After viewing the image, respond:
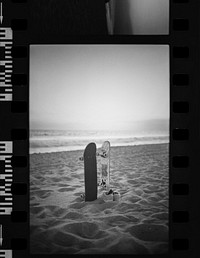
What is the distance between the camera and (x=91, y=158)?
2.12ft

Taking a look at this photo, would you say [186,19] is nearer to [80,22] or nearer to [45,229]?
[80,22]

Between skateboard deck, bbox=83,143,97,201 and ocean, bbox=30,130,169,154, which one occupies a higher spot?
ocean, bbox=30,130,169,154

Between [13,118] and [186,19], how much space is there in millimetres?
377

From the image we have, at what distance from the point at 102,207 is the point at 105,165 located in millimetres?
81

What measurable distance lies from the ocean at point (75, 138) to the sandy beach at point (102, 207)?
0.01 metres

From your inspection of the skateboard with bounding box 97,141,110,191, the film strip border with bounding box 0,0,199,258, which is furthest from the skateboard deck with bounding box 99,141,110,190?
the film strip border with bounding box 0,0,199,258

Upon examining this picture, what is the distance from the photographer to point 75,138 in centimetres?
64

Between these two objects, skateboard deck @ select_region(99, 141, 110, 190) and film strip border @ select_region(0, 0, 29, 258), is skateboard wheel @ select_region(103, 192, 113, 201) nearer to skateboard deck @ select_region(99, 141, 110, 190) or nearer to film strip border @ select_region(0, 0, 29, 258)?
skateboard deck @ select_region(99, 141, 110, 190)

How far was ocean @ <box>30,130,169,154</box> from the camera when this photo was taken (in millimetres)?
639

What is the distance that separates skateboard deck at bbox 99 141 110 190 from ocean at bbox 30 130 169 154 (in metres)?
0.01

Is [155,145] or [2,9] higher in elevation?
[2,9]

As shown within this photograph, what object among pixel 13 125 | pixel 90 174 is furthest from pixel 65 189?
pixel 13 125

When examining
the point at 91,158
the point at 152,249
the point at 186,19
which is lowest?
the point at 152,249

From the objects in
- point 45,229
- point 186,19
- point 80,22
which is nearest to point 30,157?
point 45,229
